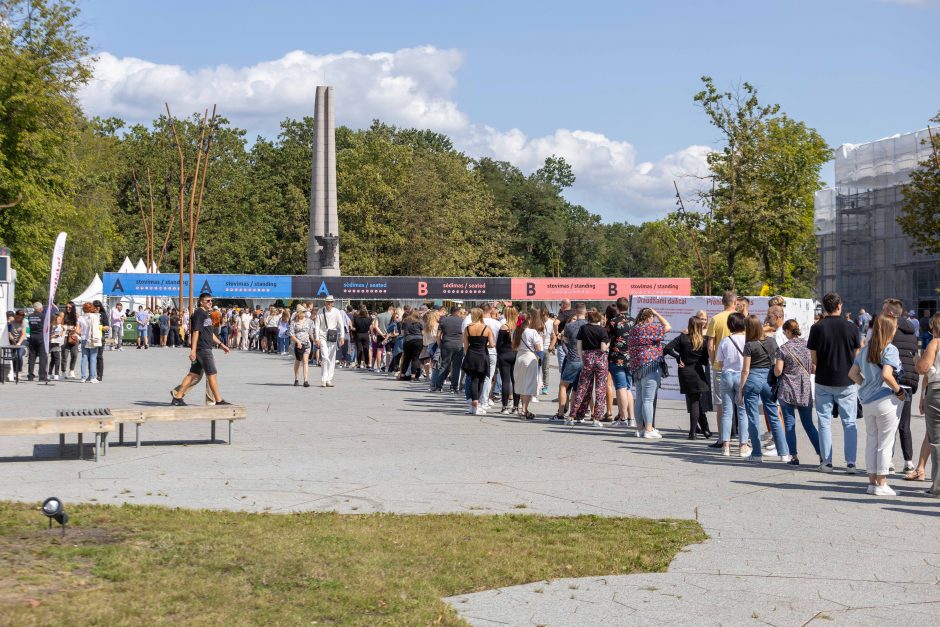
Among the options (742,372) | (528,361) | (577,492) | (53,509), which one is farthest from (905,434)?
(53,509)

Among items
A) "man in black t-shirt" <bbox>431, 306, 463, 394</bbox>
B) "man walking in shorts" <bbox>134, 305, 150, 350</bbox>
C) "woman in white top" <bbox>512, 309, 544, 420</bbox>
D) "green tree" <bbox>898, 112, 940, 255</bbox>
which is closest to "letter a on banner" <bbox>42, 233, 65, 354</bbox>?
"man in black t-shirt" <bbox>431, 306, 463, 394</bbox>

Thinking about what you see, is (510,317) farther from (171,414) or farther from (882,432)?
(882,432)

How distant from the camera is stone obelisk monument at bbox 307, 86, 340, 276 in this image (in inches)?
2200

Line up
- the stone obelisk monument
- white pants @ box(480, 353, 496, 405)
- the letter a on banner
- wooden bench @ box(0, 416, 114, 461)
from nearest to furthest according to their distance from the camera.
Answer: wooden bench @ box(0, 416, 114, 461) → white pants @ box(480, 353, 496, 405) → the letter a on banner → the stone obelisk monument

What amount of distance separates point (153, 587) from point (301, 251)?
237 feet

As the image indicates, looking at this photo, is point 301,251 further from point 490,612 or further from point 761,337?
point 490,612

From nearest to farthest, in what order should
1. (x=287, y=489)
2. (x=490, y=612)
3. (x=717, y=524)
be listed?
(x=490, y=612) < (x=717, y=524) < (x=287, y=489)

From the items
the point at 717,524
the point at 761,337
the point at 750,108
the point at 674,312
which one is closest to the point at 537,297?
the point at 750,108

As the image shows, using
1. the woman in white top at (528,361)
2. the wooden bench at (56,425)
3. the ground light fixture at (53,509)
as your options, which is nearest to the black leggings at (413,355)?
the woman in white top at (528,361)

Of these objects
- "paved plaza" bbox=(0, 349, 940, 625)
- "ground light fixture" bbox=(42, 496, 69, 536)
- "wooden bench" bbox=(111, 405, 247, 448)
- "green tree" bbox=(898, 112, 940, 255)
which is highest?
"green tree" bbox=(898, 112, 940, 255)

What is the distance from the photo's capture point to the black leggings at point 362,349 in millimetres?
30703

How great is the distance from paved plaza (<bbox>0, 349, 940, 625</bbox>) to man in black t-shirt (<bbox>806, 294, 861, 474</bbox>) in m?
0.40

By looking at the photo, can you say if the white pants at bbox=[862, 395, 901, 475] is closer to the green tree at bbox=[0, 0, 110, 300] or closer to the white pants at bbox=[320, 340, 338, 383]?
the white pants at bbox=[320, 340, 338, 383]

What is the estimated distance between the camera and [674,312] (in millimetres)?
18375
